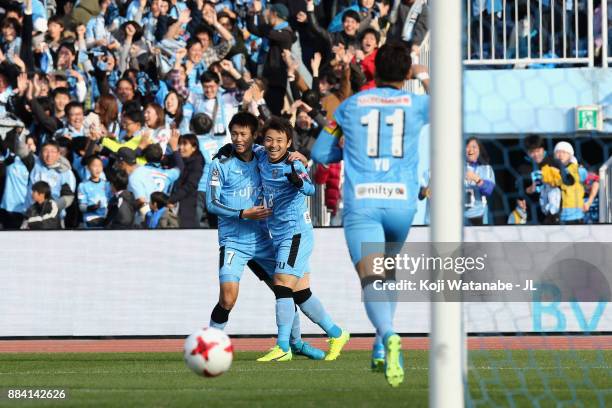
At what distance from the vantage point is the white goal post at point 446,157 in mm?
6031

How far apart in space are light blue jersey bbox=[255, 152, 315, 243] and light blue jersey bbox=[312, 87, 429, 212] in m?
2.83

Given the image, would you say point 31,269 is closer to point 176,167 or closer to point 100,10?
point 176,167

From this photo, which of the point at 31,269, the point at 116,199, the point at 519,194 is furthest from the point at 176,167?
the point at 519,194

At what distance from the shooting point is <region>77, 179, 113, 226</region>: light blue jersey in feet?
52.1

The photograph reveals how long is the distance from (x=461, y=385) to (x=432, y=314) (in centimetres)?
37

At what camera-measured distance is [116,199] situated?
15547mm

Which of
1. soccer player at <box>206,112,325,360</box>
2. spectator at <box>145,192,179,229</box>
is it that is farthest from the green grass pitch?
spectator at <box>145,192,179,229</box>

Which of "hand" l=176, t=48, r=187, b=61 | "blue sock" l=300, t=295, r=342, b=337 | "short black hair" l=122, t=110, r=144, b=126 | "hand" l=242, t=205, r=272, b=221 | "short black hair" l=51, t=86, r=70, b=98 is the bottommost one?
"blue sock" l=300, t=295, r=342, b=337

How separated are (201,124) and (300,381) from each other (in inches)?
316

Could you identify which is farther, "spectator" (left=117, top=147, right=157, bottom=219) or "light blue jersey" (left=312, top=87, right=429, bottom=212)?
"spectator" (left=117, top=147, right=157, bottom=219)

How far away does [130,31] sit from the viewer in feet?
61.6

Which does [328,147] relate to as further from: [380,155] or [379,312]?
[379,312]

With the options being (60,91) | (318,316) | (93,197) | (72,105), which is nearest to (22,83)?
(60,91)

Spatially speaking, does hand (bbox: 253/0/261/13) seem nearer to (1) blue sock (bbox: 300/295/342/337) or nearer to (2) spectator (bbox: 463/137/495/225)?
(2) spectator (bbox: 463/137/495/225)
